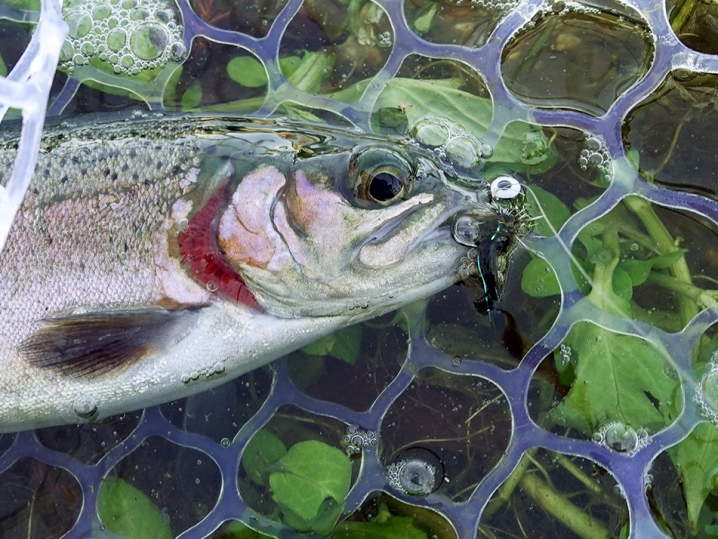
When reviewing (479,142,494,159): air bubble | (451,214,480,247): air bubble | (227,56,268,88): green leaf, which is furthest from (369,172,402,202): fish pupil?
(227,56,268,88): green leaf

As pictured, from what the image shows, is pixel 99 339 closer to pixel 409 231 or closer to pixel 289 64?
pixel 409 231

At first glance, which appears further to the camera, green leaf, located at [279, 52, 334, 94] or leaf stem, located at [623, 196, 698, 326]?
green leaf, located at [279, 52, 334, 94]

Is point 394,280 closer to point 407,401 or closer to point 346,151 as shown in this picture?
point 346,151

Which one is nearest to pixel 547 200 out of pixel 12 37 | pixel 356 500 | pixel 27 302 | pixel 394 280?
pixel 394 280

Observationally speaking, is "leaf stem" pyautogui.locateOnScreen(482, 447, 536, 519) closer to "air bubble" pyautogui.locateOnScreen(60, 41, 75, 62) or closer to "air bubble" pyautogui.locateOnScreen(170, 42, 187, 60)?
"air bubble" pyautogui.locateOnScreen(170, 42, 187, 60)

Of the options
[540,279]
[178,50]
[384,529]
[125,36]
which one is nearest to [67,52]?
[125,36]

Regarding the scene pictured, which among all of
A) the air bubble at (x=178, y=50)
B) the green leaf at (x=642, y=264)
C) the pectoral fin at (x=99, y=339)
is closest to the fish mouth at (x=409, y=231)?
the pectoral fin at (x=99, y=339)
